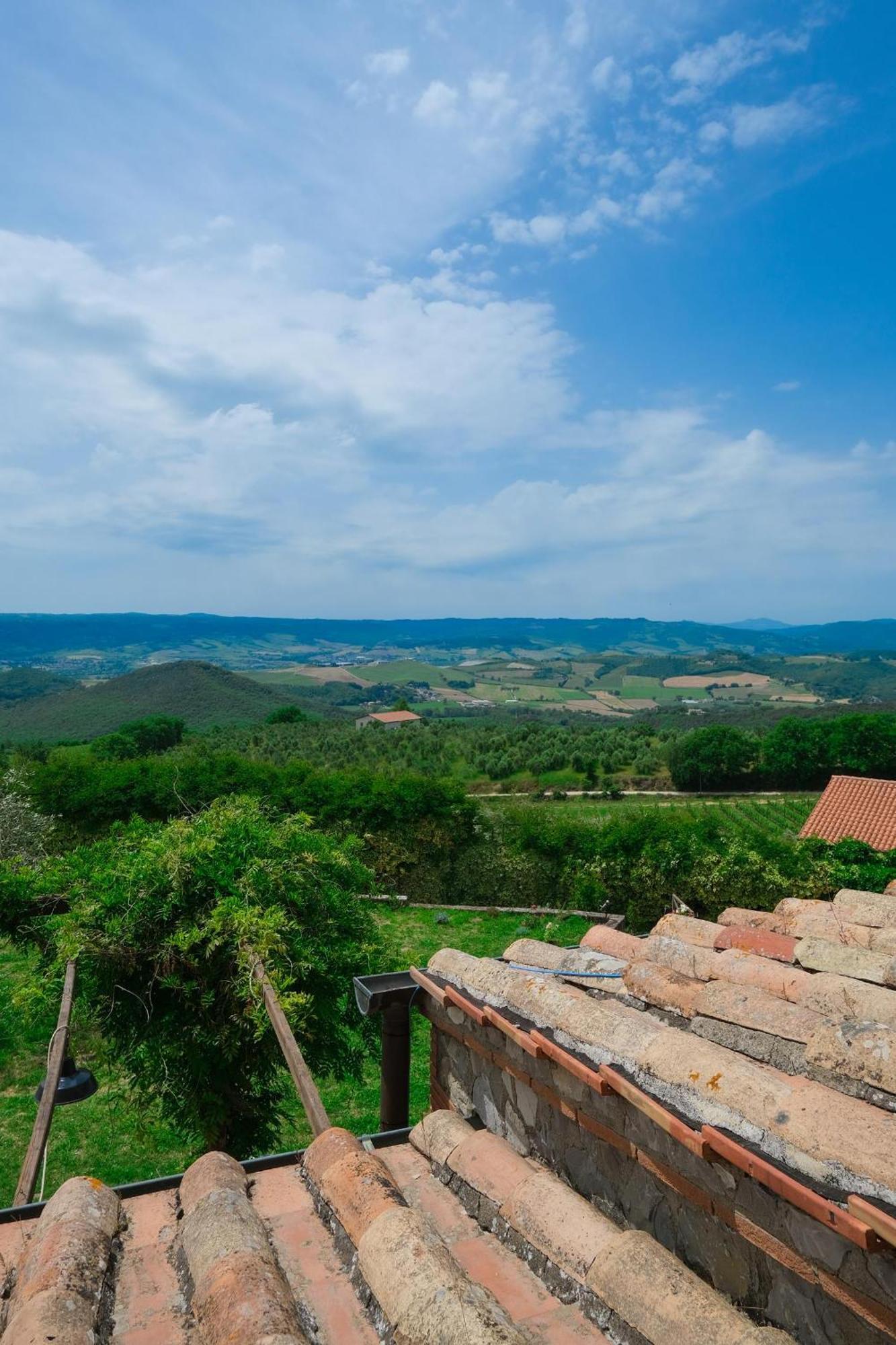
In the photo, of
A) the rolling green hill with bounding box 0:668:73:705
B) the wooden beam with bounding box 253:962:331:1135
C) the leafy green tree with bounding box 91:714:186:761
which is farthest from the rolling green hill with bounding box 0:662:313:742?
the wooden beam with bounding box 253:962:331:1135

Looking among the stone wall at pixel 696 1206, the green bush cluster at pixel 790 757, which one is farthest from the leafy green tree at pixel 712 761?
the stone wall at pixel 696 1206

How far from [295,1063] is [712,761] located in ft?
206

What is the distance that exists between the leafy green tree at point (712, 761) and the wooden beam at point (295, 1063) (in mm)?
60873

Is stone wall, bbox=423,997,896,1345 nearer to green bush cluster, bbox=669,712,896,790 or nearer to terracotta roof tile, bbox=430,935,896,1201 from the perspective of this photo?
terracotta roof tile, bbox=430,935,896,1201

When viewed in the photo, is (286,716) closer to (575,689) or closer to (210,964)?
(210,964)

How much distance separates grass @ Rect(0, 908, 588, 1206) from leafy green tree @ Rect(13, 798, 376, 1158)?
428 mm

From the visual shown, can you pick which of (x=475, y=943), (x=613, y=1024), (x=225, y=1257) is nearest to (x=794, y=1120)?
(x=613, y=1024)

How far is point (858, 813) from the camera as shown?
26.0 meters

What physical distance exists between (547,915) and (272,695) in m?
92.5

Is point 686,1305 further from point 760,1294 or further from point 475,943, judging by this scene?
point 475,943

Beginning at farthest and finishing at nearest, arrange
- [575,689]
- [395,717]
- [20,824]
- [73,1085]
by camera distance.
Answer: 1. [575,689]
2. [395,717]
3. [20,824]
4. [73,1085]

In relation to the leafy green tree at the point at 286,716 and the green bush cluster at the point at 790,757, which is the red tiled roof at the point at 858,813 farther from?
the leafy green tree at the point at 286,716

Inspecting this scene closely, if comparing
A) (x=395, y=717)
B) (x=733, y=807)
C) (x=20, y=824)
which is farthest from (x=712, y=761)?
(x=20, y=824)

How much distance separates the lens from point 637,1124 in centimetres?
320
